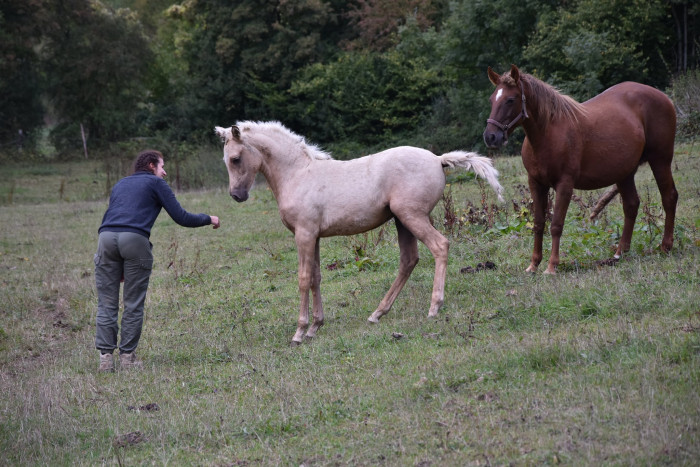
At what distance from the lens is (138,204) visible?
7820mm

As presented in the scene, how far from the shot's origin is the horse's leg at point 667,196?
8719mm

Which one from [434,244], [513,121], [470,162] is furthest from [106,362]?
[513,121]

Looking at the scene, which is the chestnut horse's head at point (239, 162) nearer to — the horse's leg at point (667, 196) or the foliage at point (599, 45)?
the horse's leg at point (667, 196)

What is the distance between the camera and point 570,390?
505cm

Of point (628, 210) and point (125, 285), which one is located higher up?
point (628, 210)

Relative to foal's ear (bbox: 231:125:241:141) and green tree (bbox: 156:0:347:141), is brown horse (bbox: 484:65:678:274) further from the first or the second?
green tree (bbox: 156:0:347:141)

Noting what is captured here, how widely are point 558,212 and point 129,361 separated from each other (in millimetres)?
5106

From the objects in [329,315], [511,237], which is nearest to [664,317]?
[329,315]

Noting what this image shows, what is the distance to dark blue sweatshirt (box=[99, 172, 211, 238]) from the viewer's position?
774 cm

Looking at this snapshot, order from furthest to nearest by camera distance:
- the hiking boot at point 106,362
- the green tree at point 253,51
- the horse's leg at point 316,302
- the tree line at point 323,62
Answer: the green tree at point 253,51 < the tree line at point 323,62 < the horse's leg at point 316,302 < the hiking boot at point 106,362

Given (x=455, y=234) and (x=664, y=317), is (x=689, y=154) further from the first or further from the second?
(x=664, y=317)

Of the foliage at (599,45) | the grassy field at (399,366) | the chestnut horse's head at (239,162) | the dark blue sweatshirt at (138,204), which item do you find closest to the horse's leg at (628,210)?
the grassy field at (399,366)

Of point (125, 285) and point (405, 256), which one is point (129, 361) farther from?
point (405, 256)

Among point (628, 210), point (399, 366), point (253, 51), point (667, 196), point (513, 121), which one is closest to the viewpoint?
point (399, 366)
